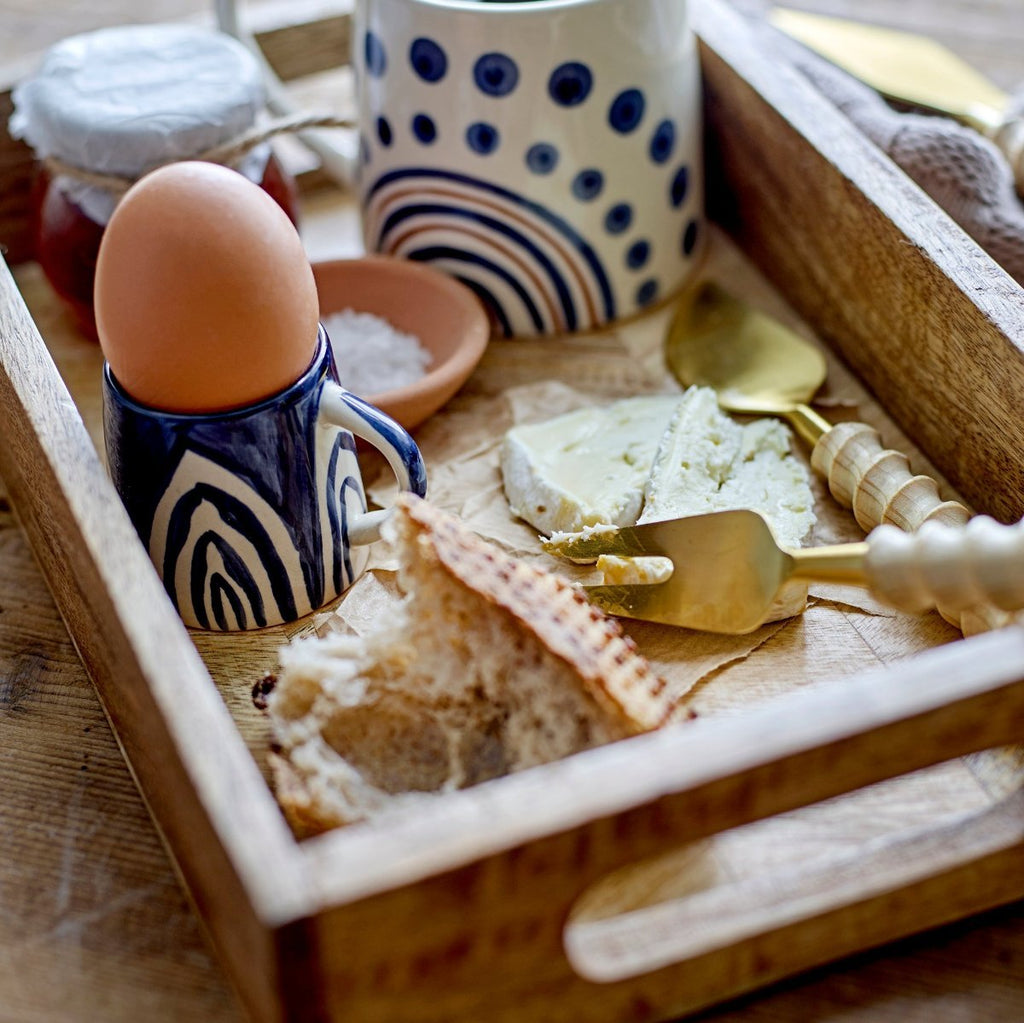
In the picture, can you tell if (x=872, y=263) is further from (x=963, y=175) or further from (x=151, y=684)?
(x=151, y=684)

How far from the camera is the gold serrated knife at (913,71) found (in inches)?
31.6

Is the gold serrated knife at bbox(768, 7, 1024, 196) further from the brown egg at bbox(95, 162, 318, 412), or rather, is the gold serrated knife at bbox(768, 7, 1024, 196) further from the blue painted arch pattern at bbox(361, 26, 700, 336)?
the brown egg at bbox(95, 162, 318, 412)

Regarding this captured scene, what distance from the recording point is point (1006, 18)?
103cm

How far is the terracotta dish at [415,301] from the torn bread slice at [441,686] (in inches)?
8.0

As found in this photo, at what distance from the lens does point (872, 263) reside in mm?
665

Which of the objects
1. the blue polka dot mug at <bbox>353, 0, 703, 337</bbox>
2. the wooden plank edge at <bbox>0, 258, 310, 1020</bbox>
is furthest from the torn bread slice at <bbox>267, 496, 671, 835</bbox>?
the blue polka dot mug at <bbox>353, 0, 703, 337</bbox>

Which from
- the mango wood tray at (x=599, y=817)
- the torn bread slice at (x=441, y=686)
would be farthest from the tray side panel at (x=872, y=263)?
the torn bread slice at (x=441, y=686)

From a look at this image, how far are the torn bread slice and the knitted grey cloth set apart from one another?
0.35 meters

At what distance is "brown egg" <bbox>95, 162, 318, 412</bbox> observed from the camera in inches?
19.2

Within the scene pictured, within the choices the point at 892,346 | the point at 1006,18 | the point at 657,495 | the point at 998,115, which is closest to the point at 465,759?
the point at 657,495

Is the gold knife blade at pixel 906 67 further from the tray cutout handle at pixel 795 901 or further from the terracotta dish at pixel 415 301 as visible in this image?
the tray cutout handle at pixel 795 901

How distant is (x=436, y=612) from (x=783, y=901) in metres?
0.16

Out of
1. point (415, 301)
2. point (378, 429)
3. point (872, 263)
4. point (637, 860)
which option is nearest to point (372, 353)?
point (415, 301)

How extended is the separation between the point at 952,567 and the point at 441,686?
0.19 m
